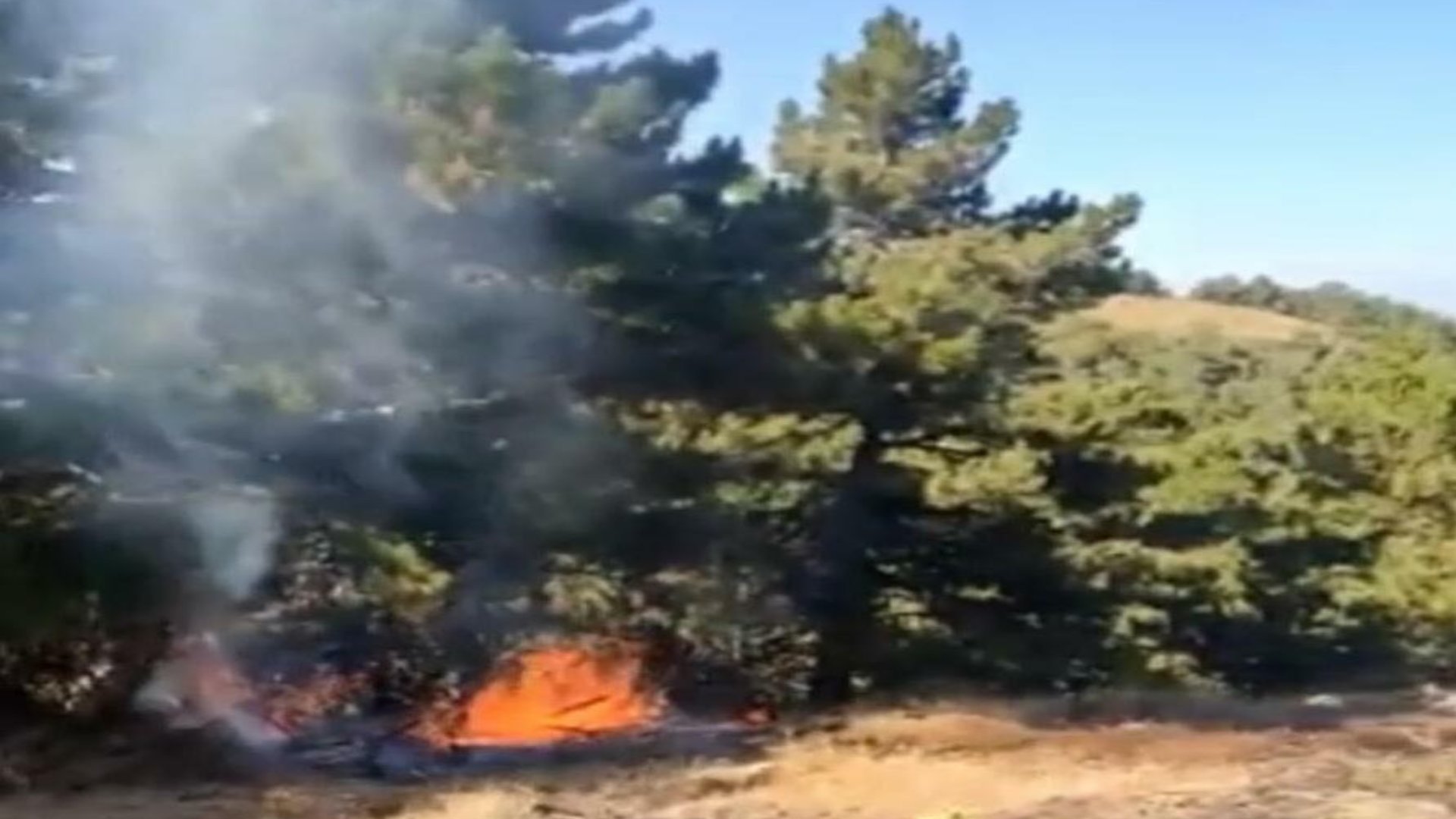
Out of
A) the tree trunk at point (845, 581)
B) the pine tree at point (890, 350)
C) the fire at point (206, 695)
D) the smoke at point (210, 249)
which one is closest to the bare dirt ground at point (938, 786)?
the fire at point (206, 695)

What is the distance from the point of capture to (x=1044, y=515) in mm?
22906

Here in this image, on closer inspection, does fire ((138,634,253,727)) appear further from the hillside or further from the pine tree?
the hillside

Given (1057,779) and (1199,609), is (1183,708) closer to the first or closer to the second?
(1057,779)

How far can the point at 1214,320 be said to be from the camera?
271 feet

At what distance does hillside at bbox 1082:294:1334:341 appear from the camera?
7427cm

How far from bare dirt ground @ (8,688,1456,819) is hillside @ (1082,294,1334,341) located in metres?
55.1

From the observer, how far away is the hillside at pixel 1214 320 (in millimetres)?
74269

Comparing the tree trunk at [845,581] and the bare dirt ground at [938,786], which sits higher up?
the tree trunk at [845,581]

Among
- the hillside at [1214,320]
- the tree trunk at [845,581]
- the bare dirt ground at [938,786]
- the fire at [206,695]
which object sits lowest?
the bare dirt ground at [938,786]

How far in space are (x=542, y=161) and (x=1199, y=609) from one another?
15.6 meters

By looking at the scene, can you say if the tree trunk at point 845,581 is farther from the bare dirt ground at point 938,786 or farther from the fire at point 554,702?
the bare dirt ground at point 938,786

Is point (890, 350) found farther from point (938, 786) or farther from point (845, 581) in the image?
point (938, 786)

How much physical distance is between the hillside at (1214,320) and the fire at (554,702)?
5041 cm

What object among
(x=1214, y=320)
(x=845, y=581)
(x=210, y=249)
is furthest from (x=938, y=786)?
(x=1214, y=320)
